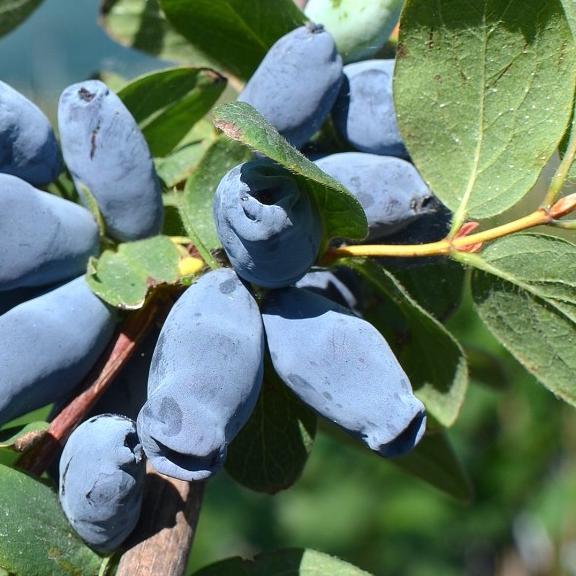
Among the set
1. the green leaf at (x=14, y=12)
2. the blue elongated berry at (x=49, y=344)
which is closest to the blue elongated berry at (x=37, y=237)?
the blue elongated berry at (x=49, y=344)

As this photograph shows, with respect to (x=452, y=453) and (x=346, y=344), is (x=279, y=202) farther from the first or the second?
(x=452, y=453)

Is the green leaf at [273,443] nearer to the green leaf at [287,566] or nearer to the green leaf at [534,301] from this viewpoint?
the green leaf at [287,566]

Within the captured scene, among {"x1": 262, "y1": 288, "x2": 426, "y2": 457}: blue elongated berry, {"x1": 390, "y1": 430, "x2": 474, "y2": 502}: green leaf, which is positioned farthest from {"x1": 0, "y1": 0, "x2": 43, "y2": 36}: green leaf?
{"x1": 390, "y1": 430, "x2": 474, "y2": 502}: green leaf

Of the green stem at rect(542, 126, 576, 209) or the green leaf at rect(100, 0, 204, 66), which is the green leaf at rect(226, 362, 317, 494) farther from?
the green leaf at rect(100, 0, 204, 66)

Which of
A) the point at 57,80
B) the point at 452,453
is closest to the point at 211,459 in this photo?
the point at 452,453

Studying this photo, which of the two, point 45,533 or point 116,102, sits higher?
point 116,102
